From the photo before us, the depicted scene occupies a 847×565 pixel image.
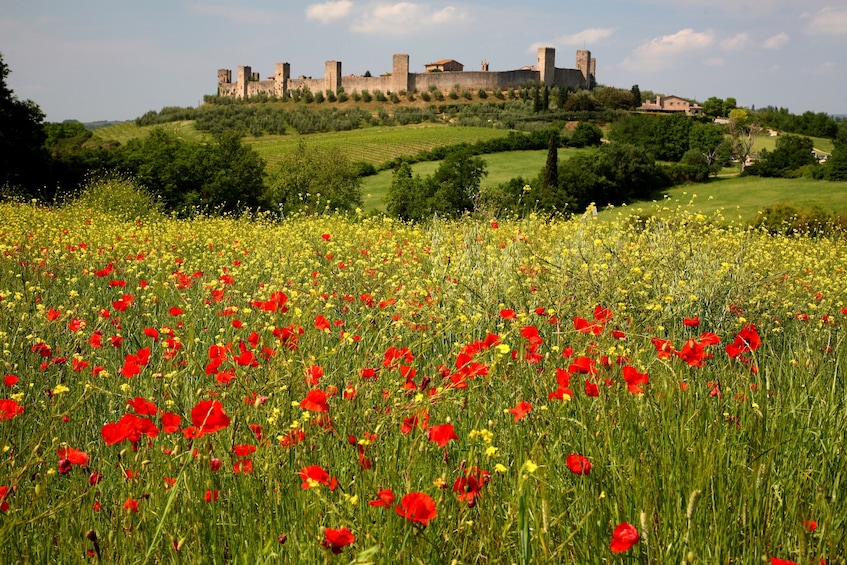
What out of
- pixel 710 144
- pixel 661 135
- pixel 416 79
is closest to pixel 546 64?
pixel 416 79

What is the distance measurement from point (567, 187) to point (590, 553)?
37.5 meters

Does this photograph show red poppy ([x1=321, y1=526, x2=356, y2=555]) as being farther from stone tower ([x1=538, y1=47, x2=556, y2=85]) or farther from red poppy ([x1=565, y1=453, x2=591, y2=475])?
stone tower ([x1=538, y1=47, x2=556, y2=85])

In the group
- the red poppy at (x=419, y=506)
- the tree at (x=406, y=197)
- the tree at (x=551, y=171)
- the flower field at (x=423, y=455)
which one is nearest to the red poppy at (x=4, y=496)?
the flower field at (x=423, y=455)

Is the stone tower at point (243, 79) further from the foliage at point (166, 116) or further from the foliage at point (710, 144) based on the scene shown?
the foliage at point (710, 144)

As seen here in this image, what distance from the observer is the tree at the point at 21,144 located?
84.3ft

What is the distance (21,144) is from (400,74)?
84209mm

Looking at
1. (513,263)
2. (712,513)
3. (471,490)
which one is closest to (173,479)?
(471,490)

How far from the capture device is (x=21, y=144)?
86.7 feet

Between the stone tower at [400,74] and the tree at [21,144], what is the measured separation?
81.5 m

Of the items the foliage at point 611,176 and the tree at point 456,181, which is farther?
the foliage at point 611,176

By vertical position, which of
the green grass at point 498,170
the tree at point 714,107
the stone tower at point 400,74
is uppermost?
the stone tower at point 400,74

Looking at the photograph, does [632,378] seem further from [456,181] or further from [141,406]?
[456,181]

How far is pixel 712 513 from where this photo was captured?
6.70 ft

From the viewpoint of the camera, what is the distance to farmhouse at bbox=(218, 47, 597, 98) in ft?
344
